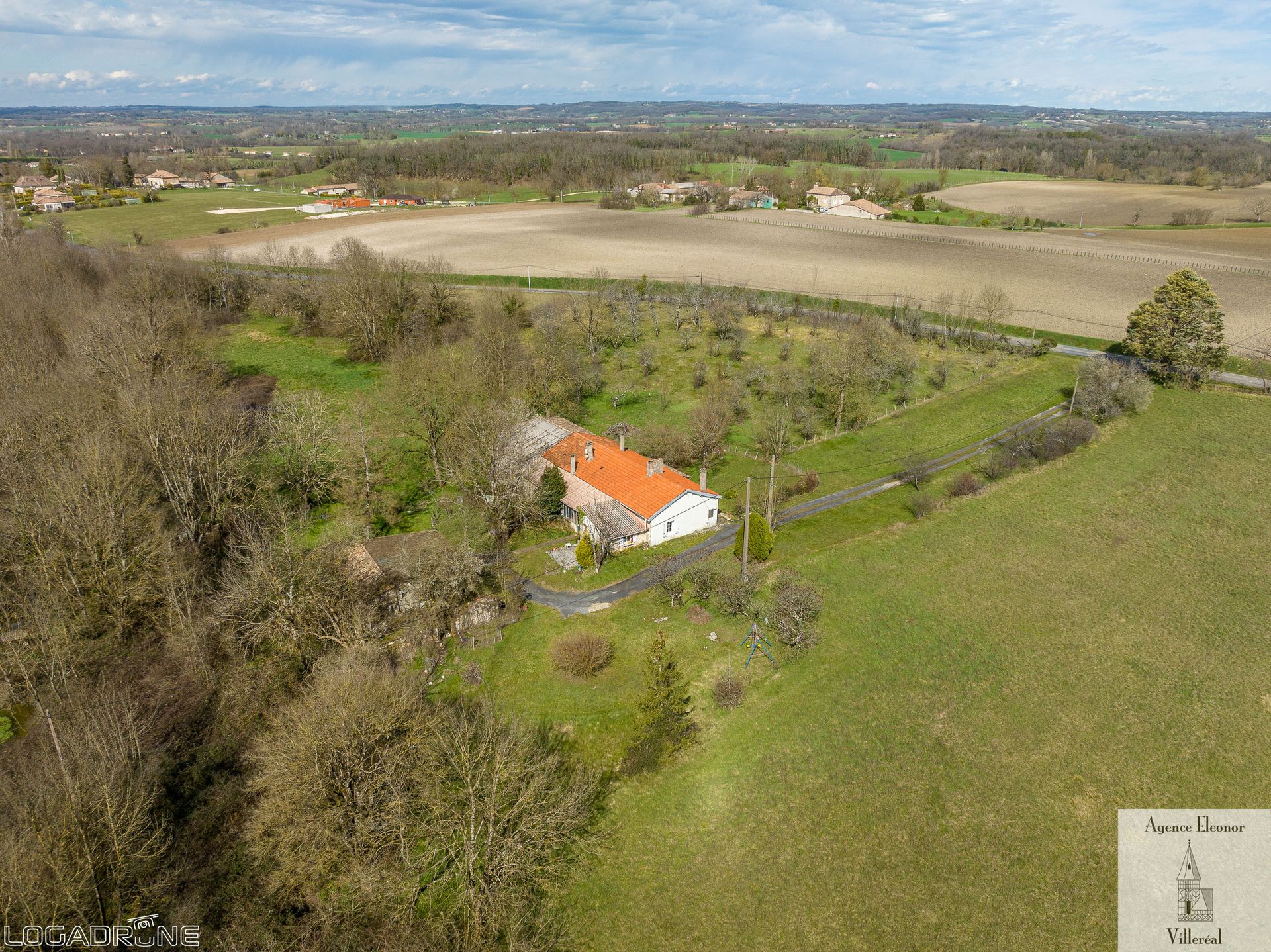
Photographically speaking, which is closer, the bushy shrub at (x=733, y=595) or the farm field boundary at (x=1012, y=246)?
the bushy shrub at (x=733, y=595)

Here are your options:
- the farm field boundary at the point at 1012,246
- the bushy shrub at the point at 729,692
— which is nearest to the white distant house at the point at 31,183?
the farm field boundary at the point at 1012,246

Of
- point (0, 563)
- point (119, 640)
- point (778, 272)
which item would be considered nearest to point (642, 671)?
point (119, 640)

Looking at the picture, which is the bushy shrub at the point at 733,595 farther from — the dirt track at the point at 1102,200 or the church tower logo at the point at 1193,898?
the dirt track at the point at 1102,200

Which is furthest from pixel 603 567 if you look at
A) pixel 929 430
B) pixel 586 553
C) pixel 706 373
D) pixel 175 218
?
pixel 175 218

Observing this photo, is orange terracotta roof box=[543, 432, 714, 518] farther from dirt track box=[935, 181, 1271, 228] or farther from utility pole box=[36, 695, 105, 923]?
dirt track box=[935, 181, 1271, 228]

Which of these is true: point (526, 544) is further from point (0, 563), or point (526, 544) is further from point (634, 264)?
point (634, 264)

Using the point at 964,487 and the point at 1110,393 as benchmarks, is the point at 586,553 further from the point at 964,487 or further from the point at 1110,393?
the point at 1110,393
